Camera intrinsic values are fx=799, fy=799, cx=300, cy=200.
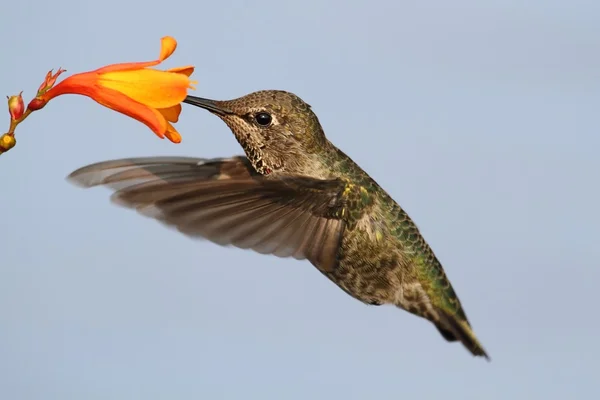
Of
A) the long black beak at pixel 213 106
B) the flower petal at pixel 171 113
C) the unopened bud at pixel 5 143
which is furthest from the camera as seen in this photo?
the long black beak at pixel 213 106

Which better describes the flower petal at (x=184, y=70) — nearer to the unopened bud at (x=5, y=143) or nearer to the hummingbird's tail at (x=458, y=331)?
the unopened bud at (x=5, y=143)

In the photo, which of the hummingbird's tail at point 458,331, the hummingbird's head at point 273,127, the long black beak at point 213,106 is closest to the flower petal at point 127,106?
the long black beak at point 213,106

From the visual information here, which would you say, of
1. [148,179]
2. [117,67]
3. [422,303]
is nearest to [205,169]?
[148,179]

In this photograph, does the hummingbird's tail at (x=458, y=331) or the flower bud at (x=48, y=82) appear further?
the hummingbird's tail at (x=458, y=331)

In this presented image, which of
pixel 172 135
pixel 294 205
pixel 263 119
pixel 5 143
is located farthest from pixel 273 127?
pixel 5 143

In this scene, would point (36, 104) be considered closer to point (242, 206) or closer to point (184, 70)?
point (184, 70)

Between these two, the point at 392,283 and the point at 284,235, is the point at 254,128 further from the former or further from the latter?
the point at 392,283
